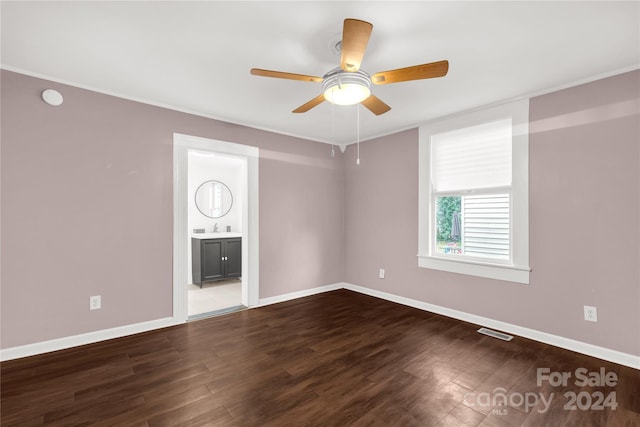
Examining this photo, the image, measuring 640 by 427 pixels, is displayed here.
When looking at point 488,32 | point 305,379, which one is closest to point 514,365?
point 305,379

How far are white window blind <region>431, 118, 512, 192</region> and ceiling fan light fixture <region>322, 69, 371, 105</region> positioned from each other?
197 cm

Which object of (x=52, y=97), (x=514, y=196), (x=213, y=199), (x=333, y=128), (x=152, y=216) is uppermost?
(x=333, y=128)

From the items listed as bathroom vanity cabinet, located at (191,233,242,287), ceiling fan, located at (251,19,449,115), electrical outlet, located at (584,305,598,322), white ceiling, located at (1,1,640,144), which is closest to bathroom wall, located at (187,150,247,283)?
bathroom vanity cabinet, located at (191,233,242,287)

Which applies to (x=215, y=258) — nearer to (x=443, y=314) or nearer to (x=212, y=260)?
(x=212, y=260)

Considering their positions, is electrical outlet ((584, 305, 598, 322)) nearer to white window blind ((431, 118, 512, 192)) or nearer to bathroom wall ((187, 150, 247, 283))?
white window blind ((431, 118, 512, 192))

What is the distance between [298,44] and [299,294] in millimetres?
3473

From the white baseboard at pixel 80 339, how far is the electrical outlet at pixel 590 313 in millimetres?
4136

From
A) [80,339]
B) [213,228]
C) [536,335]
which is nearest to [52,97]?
[80,339]

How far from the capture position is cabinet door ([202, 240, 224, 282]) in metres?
Answer: 5.17

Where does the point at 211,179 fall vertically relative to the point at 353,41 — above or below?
below

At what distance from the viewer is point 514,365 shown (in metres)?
2.51

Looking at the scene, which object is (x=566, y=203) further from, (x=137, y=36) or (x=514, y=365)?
(x=137, y=36)

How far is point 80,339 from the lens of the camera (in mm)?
2887

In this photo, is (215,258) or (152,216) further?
(215,258)
